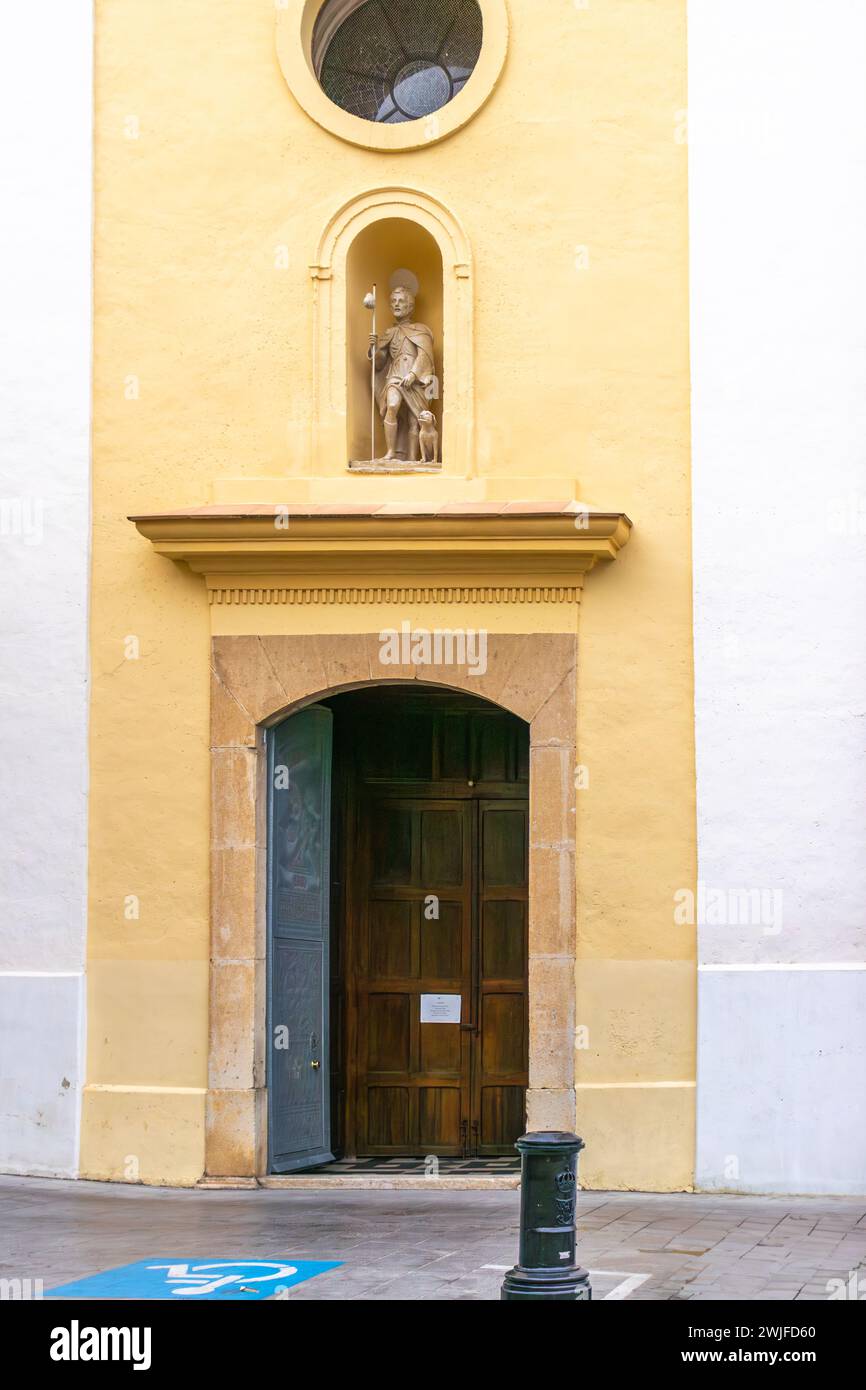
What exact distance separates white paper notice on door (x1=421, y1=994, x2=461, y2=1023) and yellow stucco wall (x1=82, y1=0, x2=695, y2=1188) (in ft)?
8.40

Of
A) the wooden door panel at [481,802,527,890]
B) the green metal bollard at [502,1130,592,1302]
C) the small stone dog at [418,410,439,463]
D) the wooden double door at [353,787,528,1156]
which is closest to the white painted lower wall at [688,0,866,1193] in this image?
the small stone dog at [418,410,439,463]

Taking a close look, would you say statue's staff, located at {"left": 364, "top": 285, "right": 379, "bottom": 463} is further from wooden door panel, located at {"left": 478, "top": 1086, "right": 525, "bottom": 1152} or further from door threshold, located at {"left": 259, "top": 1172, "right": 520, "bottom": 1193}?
wooden door panel, located at {"left": 478, "top": 1086, "right": 525, "bottom": 1152}

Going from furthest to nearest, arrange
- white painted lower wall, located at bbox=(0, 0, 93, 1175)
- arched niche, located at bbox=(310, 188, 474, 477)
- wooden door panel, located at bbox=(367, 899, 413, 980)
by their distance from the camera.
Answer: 1. wooden door panel, located at bbox=(367, 899, 413, 980)
2. arched niche, located at bbox=(310, 188, 474, 477)
3. white painted lower wall, located at bbox=(0, 0, 93, 1175)

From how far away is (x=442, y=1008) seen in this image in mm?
14672

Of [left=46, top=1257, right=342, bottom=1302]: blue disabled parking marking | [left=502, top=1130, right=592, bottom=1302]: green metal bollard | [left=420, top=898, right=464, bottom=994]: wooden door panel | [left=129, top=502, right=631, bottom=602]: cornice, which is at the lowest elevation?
[left=46, top=1257, right=342, bottom=1302]: blue disabled parking marking

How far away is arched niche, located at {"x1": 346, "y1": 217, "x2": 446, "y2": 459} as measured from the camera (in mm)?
12984

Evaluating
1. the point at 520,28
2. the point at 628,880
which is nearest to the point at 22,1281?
the point at 628,880

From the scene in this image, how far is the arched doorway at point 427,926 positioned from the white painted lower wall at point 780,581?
2729 mm

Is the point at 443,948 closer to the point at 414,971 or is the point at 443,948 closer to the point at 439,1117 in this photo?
the point at 414,971

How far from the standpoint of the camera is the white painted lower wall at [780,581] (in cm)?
1203

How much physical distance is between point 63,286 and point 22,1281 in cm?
688

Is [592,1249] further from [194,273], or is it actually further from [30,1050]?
[194,273]

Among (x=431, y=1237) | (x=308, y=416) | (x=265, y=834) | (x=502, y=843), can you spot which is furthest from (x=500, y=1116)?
(x=308, y=416)

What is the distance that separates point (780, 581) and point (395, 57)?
473 centimetres
